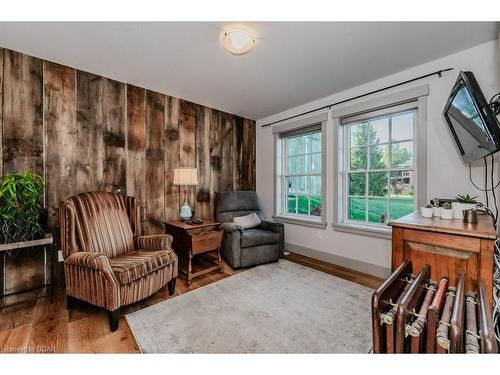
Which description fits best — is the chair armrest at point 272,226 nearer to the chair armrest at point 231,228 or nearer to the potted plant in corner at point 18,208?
the chair armrest at point 231,228

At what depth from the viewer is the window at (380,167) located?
254 centimetres

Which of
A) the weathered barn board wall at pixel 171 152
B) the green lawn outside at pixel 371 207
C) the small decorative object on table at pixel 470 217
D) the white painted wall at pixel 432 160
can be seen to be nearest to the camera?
the small decorative object on table at pixel 470 217

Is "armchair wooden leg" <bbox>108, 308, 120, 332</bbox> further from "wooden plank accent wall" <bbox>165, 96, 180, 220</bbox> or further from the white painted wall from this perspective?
the white painted wall

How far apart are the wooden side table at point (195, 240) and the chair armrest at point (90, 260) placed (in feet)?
3.02

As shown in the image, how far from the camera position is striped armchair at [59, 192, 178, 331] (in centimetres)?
171

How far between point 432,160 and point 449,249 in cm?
145

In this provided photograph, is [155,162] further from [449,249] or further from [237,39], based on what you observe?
[449,249]

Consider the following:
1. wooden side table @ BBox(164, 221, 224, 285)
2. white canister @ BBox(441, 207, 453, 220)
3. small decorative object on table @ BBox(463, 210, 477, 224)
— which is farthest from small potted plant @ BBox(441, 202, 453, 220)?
wooden side table @ BBox(164, 221, 224, 285)

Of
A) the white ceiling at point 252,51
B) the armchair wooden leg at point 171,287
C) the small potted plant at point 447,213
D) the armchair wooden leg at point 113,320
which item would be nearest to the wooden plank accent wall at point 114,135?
the white ceiling at point 252,51

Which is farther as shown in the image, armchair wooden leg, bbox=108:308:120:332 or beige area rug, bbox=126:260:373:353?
armchair wooden leg, bbox=108:308:120:332

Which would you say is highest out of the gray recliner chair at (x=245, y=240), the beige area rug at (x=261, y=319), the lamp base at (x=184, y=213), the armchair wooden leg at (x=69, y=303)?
the lamp base at (x=184, y=213)

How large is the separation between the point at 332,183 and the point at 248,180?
1586 mm

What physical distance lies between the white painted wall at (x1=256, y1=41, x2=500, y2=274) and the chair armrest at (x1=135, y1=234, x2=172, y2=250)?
2052 millimetres
